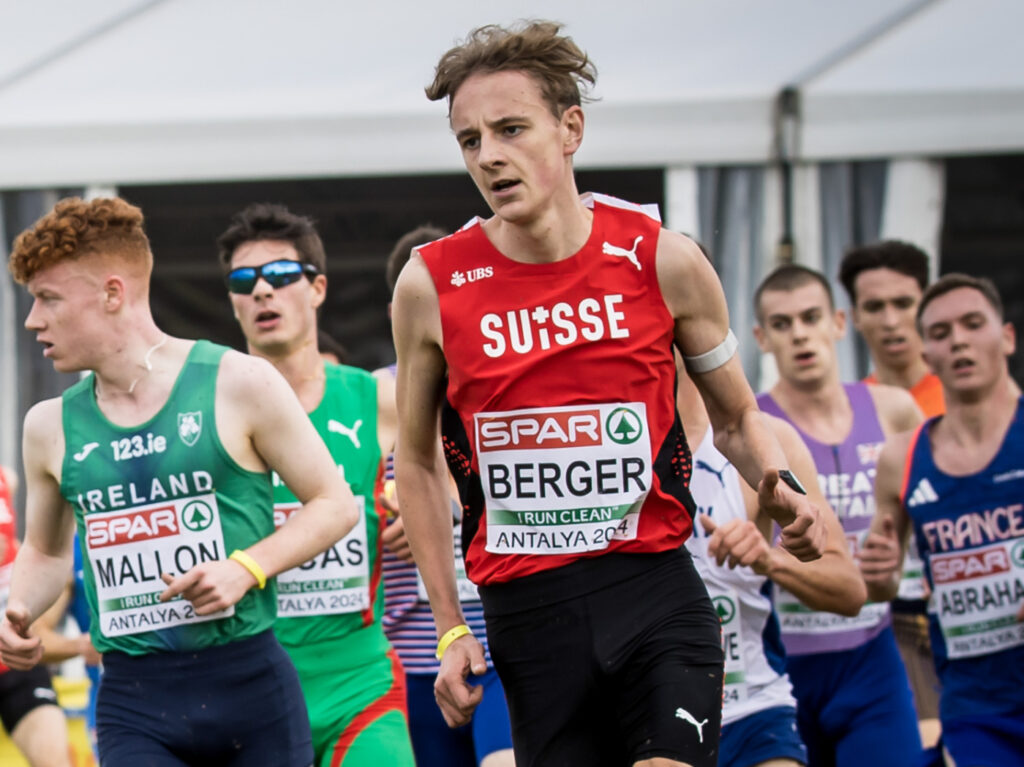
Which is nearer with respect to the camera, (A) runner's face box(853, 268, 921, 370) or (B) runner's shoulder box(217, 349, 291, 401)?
(B) runner's shoulder box(217, 349, 291, 401)

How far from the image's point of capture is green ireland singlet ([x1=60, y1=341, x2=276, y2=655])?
147 inches

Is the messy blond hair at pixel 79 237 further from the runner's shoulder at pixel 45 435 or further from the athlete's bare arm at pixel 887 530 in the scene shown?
the athlete's bare arm at pixel 887 530

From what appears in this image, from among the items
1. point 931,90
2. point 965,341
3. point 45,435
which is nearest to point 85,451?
point 45,435

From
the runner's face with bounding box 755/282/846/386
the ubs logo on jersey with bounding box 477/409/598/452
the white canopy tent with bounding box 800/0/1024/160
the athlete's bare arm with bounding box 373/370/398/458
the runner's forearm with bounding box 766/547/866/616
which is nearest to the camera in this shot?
the ubs logo on jersey with bounding box 477/409/598/452

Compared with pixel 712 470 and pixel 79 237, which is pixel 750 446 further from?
pixel 79 237

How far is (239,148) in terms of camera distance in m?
7.86

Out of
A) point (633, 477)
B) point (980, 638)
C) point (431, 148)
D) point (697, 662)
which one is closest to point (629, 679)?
point (697, 662)

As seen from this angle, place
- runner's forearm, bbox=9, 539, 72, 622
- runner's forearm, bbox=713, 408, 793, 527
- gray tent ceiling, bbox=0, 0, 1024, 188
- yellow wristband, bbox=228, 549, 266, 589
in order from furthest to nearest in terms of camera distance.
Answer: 1. gray tent ceiling, bbox=0, 0, 1024, 188
2. runner's forearm, bbox=9, 539, 72, 622
3. yellow wristband, bbox=228, 549, 266, 589
4. runner's forearm, bbox=713, 408, 793, 527

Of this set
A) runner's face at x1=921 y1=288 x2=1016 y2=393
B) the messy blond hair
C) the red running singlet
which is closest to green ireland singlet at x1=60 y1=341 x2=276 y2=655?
the messy blond hair

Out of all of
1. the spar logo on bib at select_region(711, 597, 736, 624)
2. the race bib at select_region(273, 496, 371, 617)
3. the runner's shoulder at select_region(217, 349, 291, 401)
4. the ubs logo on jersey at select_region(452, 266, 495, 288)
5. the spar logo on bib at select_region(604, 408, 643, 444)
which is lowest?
the spar logo on bib at select_region(711, 597, 736, 624)

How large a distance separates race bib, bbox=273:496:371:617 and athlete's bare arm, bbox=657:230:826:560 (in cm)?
184

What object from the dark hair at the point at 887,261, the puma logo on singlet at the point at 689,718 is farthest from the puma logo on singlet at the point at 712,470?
the dark hair at the point at 887,261

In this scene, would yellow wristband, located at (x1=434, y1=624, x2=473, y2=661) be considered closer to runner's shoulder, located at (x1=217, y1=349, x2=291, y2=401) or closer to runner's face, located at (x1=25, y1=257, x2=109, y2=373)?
runner's shoulder, located at (x1=217, y1=349, x2=291, y2=401)

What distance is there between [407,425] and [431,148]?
4736 millimetres
